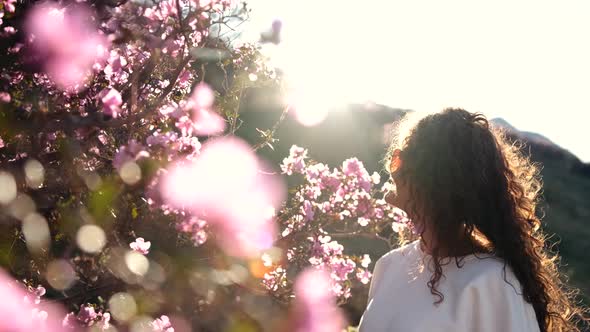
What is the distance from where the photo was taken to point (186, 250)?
12.3 ft

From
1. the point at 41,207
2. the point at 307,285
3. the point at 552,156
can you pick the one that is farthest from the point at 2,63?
the point at 552,156

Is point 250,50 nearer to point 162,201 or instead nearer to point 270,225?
point 270,225

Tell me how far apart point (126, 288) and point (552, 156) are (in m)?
26.9

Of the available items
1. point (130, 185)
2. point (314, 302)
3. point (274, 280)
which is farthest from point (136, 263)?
point (314, 302)

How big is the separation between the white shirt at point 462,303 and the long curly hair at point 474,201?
4 centimetres

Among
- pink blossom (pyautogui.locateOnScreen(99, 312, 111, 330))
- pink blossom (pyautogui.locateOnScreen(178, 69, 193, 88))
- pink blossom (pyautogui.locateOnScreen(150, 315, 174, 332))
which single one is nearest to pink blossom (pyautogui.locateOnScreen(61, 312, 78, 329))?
pink blossom (pyautogui.locateOnScreen(99, 312, 111, 330))

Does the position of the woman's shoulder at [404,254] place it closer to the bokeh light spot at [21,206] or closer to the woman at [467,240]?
the woman at [467,240]

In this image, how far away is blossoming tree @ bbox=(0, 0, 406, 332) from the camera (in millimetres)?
2434

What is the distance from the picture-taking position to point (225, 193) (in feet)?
9.22

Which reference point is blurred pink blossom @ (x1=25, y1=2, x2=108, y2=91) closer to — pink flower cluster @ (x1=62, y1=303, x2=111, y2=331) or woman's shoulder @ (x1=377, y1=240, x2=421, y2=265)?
pink flower cluster @ (x1=62, y1=303, x2=111, y2=331)

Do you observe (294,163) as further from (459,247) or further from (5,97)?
(5,97)

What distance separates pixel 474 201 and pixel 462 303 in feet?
1.38

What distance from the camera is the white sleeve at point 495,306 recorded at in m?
2.25

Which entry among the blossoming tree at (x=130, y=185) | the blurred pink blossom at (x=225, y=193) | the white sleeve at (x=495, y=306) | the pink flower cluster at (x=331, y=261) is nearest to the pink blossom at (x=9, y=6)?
the blossoming tree at (x=130, y=185)
